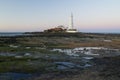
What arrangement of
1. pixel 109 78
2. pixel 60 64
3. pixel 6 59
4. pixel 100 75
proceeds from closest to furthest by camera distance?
pixel 109 78 < pixel 100 75 < pixel 60 64 < pixel 6 59

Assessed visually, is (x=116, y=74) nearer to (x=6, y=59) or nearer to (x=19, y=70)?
(x=19, y=70)

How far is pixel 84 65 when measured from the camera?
26625mm

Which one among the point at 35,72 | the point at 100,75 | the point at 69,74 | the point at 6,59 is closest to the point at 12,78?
the point at 35,72

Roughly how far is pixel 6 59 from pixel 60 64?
555cm

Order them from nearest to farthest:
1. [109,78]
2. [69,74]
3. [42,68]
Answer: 1. [109,78]
2. [69,74]
3. [42,68]

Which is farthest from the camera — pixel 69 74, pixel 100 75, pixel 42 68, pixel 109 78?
pixel 42 68

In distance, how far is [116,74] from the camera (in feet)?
66.2

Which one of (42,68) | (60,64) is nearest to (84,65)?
(60,64)

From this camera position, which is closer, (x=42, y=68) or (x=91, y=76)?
(x=91, y=76)

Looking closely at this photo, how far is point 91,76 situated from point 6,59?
11.2 m

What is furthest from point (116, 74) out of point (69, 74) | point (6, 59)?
point (6, 59)

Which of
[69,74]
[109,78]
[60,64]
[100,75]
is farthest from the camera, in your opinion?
[60,64]

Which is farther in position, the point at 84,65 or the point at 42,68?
the point at 84,65

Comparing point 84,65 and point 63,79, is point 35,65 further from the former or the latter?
point 63,79
